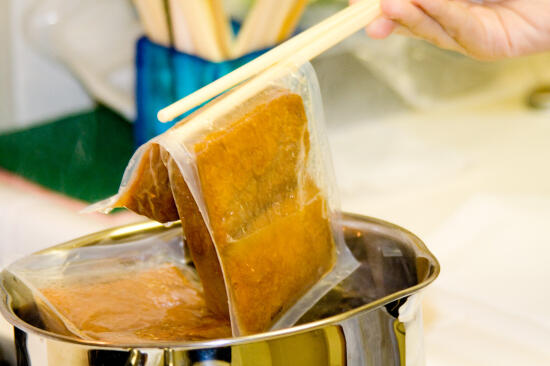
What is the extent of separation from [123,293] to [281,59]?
0.66ft

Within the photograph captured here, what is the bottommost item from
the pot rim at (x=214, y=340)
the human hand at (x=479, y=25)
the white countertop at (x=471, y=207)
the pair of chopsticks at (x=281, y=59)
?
the white countertop at (x=471, y=207)

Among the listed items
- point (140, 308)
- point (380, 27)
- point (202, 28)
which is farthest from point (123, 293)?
point (202, 28)

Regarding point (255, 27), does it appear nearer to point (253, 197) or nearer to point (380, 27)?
point (380, 27)

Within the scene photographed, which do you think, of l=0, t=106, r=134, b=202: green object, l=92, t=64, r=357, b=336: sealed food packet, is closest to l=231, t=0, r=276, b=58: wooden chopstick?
l=0, t=106, r=134, b=202: green object

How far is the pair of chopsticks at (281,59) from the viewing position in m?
0.46

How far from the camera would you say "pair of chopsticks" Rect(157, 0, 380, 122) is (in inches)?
18.3

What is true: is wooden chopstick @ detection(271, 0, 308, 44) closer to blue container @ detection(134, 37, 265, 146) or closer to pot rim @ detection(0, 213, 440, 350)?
blue container @ detection(134, 37, 265, 146)

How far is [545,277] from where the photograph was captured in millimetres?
774

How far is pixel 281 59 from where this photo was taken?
0.51 meters

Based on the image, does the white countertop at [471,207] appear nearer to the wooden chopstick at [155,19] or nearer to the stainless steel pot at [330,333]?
the stainless steel pot at [330,333]

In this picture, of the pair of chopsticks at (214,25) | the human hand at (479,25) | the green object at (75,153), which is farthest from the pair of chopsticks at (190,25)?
the human hand at (479,25)

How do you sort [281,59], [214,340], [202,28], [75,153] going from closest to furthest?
[214,340] < [281,59] < [202,28] < [75,153]

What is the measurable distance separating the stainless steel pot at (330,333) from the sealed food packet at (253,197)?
3cm

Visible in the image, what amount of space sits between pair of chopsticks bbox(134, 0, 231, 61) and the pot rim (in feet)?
1.06
